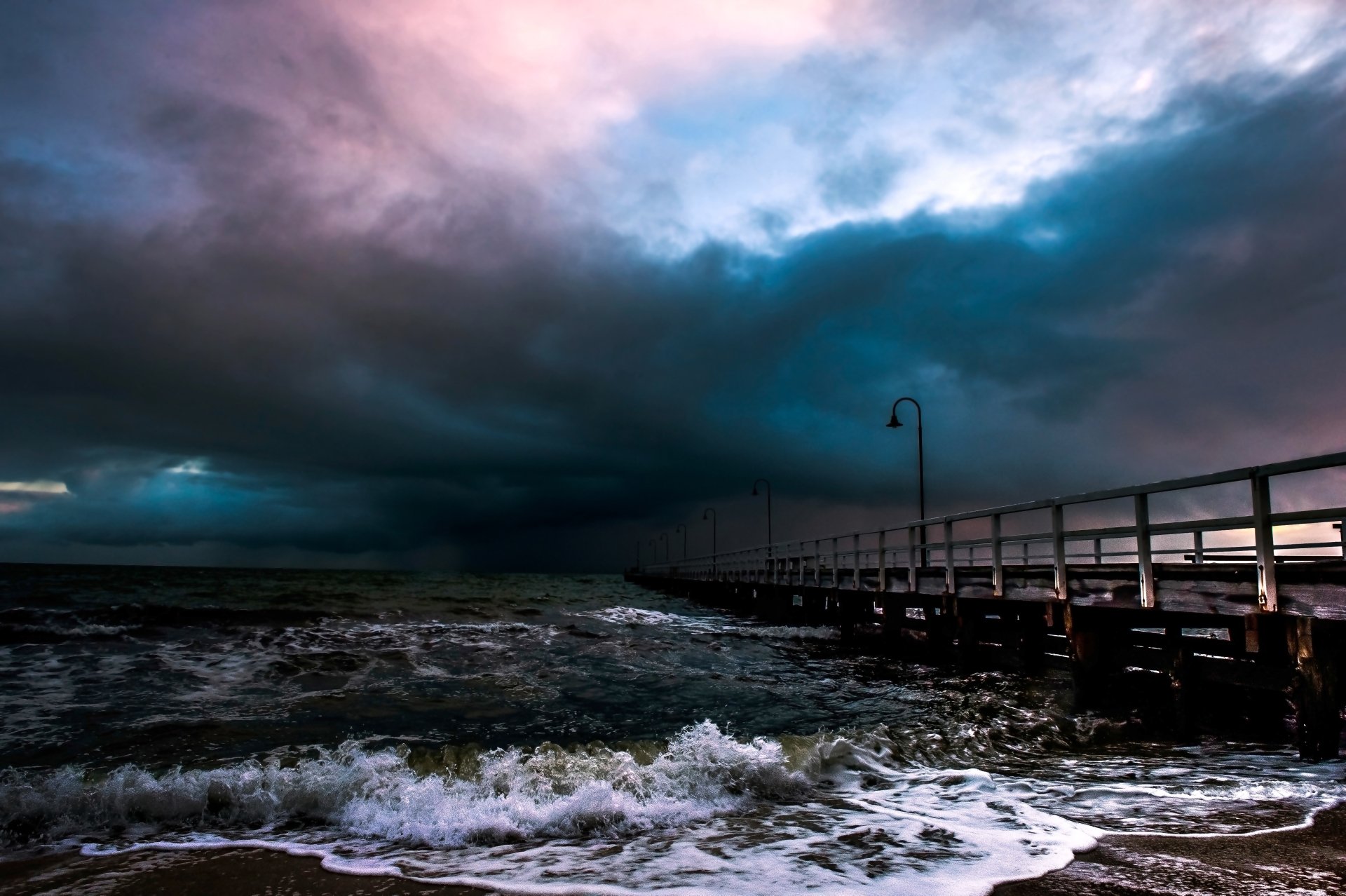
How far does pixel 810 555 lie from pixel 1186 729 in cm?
1769

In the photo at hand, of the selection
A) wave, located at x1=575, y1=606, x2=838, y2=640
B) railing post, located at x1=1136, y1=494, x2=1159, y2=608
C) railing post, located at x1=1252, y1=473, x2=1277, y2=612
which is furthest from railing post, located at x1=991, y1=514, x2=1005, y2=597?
wave, located at x1=575, y1=606, x2=838, y2=640

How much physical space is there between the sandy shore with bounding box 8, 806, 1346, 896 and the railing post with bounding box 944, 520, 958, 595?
970cm

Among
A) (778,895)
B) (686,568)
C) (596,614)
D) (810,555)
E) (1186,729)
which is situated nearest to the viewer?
(778,895)

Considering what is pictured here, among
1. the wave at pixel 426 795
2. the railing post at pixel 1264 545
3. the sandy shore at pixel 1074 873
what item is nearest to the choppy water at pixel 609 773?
the wave at pixel 426 795

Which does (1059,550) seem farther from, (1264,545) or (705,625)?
(705,625)

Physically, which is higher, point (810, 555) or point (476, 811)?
point (810, 555)

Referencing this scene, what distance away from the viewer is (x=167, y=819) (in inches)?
208

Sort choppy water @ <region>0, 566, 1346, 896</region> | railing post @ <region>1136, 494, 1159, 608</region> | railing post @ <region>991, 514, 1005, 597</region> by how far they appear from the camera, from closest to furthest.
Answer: choppy water @ <region>0, 566, 1346, 896</region> → railing post @ <region>1136, 494, 1159, 608</region> → railing post @ <region>991, 514, 1005, 597</region>

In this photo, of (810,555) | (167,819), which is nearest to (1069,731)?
(167,819)

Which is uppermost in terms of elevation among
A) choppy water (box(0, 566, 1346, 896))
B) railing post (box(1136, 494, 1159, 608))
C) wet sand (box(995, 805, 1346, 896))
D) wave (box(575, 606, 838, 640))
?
railing post (box(1136, 494, 1159, 608))

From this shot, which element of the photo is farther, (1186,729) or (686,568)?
(686,568)

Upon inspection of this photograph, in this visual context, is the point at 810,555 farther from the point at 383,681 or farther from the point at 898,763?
the point at 898,763

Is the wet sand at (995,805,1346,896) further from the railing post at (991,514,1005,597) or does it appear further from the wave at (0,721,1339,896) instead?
the railing post at (991,514,1005,597)

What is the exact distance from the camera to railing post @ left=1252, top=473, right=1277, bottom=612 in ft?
22.5
